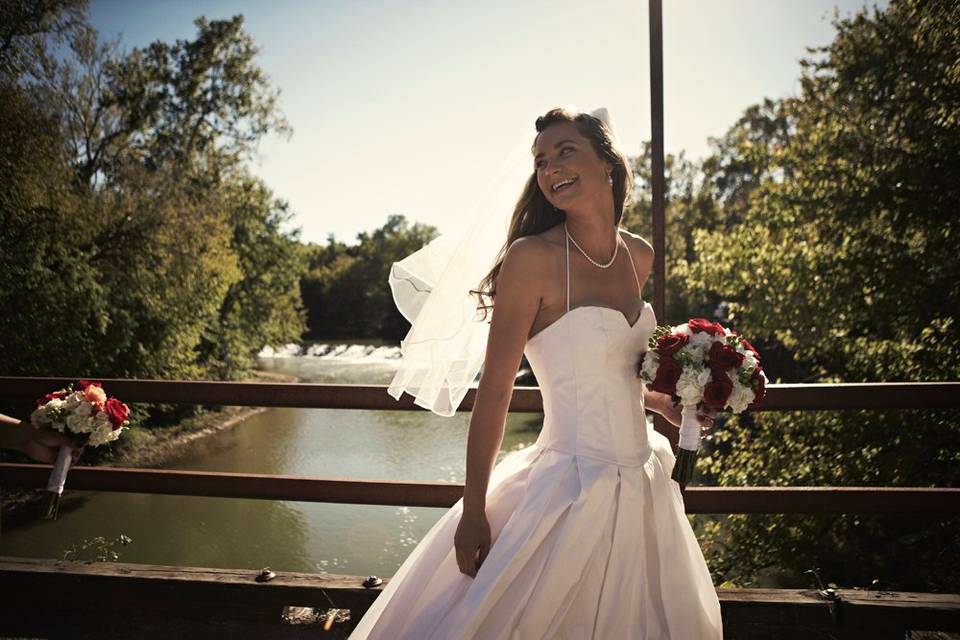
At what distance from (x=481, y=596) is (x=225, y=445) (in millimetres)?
16465

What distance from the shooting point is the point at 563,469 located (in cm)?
197

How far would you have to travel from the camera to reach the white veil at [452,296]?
2279mm

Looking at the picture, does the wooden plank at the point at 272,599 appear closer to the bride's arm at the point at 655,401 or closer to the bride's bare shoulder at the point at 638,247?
the bride's arm at the point at 655,401

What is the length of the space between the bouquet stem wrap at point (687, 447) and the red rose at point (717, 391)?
0.22 feet

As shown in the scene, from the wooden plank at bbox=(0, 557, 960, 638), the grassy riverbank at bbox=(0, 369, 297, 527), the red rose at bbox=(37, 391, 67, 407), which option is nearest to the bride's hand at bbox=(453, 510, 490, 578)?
the wooden plank at bbox=(0, 557, 960, 638)

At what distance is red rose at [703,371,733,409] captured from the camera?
6.32ft

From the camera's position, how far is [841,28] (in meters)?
9.91

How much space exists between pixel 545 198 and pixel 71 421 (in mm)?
2269

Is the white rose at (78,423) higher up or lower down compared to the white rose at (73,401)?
lower down

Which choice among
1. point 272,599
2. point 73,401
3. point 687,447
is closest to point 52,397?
point 73,401

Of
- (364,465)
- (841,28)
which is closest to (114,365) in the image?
(364,465)

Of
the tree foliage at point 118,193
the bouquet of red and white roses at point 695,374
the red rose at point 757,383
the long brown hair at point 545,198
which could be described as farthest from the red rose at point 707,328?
the tree foliage at point 118,193

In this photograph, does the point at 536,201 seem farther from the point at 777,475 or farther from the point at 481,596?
the point at 777,475

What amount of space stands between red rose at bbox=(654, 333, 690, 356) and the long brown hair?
57 cm
